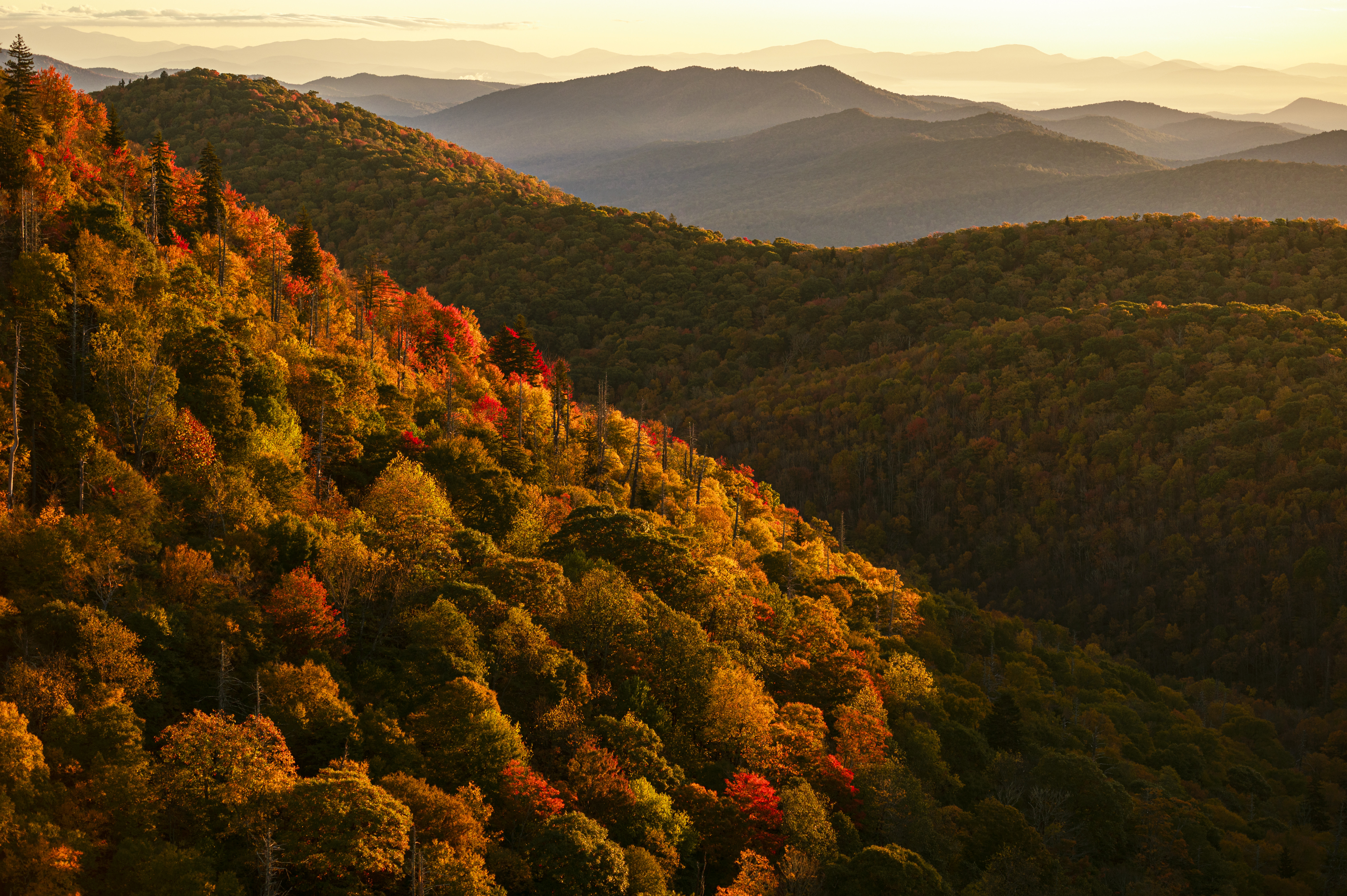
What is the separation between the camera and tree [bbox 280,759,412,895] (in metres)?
39.9

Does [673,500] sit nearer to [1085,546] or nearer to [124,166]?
[124,166]

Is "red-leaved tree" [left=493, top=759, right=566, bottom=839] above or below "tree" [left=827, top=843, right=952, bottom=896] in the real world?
above

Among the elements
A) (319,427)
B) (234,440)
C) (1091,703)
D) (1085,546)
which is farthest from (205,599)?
(1085,546)

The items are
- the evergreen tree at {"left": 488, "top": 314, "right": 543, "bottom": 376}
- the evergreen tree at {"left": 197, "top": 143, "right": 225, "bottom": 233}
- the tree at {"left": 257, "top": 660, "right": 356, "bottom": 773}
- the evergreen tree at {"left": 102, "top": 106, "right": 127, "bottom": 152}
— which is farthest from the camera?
the evergreen tree at {"left": 488, "top": 314, "right": 543, "bottom": 376}

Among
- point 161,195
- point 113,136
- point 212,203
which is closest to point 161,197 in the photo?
point 161,195

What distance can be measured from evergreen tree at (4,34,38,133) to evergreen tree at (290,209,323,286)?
74.7ft

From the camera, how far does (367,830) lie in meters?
40.6

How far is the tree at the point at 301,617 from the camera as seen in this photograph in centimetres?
5081

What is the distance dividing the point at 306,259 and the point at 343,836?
64480 mm

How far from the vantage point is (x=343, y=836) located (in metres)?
40.1

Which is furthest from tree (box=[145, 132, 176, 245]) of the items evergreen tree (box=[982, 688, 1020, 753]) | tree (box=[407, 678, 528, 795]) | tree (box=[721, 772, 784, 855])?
evergreen tree (box=[982, 688, 1020, 753])

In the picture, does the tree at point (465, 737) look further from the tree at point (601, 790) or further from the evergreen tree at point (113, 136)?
the evergreen tree at point (113, 136)

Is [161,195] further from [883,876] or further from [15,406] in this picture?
[883,876]

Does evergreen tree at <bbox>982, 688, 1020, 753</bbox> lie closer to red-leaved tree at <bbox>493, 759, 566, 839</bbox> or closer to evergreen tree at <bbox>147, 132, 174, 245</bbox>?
red-leaved tree at <bbox>493, 759, 566, 839</bbox>
